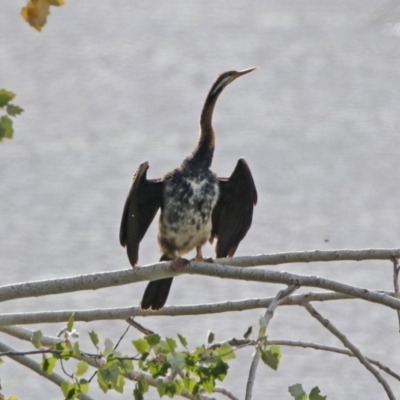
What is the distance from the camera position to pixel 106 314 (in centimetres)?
282

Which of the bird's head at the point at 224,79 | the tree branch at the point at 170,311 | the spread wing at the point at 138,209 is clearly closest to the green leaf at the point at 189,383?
the tree branch at the point at 170,311

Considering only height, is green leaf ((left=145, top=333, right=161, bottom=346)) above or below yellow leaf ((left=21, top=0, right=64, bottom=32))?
below

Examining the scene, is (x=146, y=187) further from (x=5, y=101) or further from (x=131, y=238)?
(x=5, y=101)

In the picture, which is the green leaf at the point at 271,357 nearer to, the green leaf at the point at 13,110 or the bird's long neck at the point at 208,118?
the green leaf at the point at 13,110

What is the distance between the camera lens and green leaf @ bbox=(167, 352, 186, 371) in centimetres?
204

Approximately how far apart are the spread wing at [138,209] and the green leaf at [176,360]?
3.63 feet

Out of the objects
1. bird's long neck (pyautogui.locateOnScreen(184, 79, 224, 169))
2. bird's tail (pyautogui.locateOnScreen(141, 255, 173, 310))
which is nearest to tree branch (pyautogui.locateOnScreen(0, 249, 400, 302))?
bird's tail (pyautogui.locateOnScreen(141, 255, 173, 310))

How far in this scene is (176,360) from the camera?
80.5 inches

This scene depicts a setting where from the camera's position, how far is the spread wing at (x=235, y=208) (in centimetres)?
343

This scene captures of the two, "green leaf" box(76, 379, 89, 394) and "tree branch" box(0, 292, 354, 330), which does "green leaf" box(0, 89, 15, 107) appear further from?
"tree branch" box(0, 292, 354, 330)

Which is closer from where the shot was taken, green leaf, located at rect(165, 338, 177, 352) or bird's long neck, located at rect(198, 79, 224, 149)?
green leaf, located at rect(165, 338, 177, 352)

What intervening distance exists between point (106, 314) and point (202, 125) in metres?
0.84

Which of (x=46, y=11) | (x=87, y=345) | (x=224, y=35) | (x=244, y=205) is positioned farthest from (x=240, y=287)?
(x=46, y=11)

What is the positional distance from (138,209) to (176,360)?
4.58 feet
